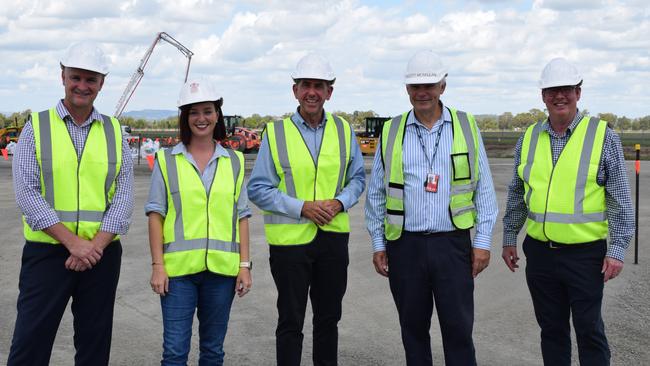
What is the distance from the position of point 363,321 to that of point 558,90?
10.6 ft

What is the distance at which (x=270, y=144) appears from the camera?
486 centimetres

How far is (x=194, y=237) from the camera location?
172 inches

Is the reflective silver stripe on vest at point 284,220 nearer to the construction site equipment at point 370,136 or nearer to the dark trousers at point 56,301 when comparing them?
the dark trousers at point 56,301

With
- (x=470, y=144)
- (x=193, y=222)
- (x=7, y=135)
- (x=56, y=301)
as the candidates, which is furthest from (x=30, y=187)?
(x=7, y=135)

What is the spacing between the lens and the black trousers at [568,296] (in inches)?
178

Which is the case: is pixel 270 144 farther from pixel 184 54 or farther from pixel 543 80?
pixel 184 54

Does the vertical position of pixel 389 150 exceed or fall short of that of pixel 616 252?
it exceeds it

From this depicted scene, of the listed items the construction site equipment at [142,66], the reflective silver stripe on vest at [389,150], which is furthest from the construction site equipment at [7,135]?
the reflective silver stripe on vest at [389,150]

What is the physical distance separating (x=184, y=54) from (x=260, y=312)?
44.7 m

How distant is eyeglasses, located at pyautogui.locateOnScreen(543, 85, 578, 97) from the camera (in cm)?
454

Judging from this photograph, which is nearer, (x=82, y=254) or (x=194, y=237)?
(x=82, y=254)

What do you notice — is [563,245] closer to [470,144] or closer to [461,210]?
[461,210]

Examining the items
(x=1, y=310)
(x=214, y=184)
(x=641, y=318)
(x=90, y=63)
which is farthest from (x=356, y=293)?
(x=90, y=63)

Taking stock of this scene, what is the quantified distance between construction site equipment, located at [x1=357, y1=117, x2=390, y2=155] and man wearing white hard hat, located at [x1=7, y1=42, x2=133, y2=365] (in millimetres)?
35269
